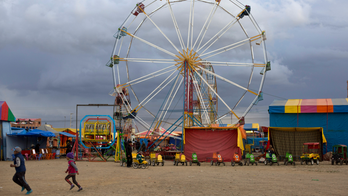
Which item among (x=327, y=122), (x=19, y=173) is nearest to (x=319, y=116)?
(x=327, y=122)

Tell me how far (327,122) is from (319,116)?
2.46ft

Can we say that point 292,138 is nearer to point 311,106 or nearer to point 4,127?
point 311,106

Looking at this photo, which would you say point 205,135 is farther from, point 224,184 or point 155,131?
point 224,184

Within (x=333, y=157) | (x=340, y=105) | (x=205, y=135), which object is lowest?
(x=333, y=157)

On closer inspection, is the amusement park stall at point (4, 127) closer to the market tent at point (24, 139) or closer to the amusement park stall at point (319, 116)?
the market tent at point (24, 139)

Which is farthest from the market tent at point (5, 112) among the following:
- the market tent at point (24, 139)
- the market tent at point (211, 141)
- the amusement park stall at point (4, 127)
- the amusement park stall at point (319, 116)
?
the amusement park stall at point (319, 116)

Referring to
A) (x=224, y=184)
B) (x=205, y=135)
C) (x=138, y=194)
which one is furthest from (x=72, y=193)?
(x=205, y=135)

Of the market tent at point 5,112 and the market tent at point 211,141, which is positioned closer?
the market tent at point 211,141

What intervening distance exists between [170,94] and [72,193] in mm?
18054

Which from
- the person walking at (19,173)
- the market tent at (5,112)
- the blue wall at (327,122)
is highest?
the market tent at (5,112)

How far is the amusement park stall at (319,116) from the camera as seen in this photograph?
2631cm

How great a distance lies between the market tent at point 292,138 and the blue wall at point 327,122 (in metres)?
3.43

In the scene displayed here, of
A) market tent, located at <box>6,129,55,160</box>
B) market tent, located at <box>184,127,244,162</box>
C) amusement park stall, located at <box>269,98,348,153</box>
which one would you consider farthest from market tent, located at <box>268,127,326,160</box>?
market tent, located at <box>6,129,55,160</box>

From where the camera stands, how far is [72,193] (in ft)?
31.5
